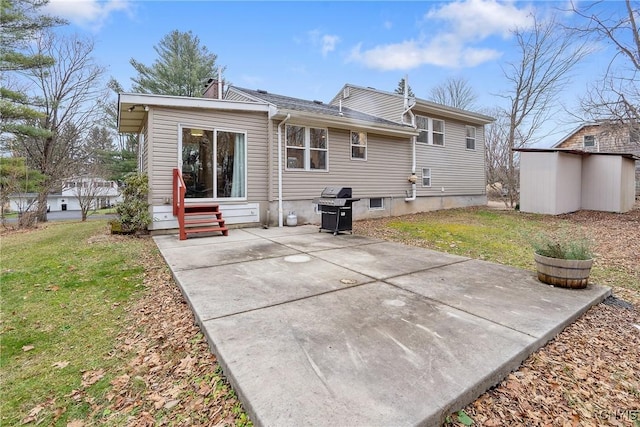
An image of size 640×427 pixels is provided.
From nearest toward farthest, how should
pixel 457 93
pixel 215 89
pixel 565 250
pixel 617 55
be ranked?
1. pixel 565 250
2. pixel 617 55
3. pixel 215 89
4. pixel 457 93

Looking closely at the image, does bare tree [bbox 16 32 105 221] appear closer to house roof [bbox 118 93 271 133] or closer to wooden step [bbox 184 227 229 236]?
house roof [bbox 118 93 271 133]

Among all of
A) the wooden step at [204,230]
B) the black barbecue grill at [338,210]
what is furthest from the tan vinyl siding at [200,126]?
the black barbecue grill at [338,210]

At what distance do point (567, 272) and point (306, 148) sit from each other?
7108 mm

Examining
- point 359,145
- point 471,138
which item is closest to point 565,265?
point 359,145

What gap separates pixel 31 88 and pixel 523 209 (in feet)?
70.5

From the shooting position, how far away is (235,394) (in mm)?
1877

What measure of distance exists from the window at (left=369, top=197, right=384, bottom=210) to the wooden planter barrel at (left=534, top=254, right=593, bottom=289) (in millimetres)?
7342

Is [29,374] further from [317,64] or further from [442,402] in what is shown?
[317,64]

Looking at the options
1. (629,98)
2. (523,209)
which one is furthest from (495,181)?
(629,98)

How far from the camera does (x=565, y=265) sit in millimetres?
3617

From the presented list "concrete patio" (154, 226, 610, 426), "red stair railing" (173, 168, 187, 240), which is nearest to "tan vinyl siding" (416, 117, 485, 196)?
"concrete patio" (154, 226, 610, 426)

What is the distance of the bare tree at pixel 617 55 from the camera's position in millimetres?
9836

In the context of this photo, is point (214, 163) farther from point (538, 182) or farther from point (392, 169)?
point (538, 182)

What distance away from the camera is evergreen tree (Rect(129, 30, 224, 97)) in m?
20.9
